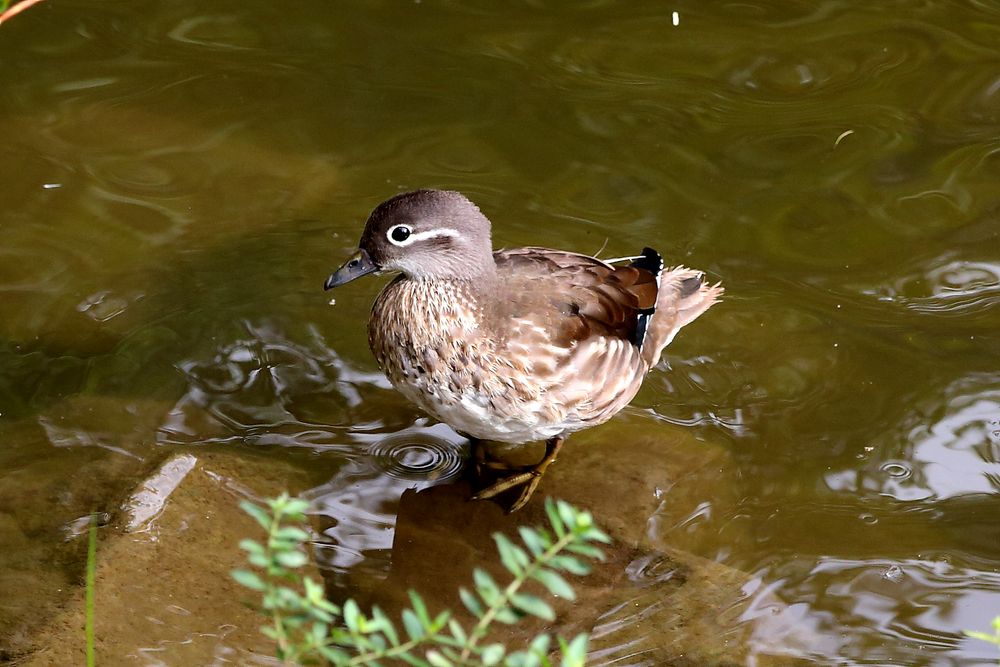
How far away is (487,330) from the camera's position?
485 centimetres

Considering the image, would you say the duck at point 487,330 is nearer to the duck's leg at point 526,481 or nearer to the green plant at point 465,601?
the duck's leg at point 526,481

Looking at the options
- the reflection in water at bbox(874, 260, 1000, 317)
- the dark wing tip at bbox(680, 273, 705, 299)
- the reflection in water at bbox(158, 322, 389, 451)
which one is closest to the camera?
the reflection in water at bbox(158, 322, 389, 451)

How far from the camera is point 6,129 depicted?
7.04 metres

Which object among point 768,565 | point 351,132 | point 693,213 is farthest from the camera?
point 351,132

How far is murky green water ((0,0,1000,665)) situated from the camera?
498 centimetres

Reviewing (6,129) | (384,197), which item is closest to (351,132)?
(384,197)

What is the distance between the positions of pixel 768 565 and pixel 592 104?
366cm

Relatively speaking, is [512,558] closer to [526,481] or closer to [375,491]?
[375,491]

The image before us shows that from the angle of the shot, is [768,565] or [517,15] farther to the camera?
[517,15]

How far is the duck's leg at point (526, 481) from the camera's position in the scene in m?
5.20

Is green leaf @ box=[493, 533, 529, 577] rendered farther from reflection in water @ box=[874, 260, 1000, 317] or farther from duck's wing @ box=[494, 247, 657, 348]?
reflection in water @ box=[874, 260, 1000, 317]

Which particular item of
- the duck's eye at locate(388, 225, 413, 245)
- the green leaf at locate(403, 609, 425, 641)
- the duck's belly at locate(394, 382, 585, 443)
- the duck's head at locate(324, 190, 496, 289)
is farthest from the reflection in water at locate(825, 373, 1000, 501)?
the green leaf at locate(403, 609, 425, 641)

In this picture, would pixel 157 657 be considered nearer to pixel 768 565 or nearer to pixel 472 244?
pixel 472 244

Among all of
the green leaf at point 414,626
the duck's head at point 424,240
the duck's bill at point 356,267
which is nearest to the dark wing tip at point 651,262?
the duck's head at point 424,240
